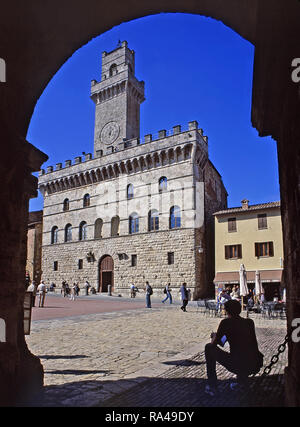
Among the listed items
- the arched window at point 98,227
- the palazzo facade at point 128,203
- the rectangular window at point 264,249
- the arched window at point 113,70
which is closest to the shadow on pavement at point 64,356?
the palazzo facade at point 128,203

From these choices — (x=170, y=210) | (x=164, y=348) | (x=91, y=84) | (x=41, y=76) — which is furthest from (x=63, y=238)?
(x=41, y=76)

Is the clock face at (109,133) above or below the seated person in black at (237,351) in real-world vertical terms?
above

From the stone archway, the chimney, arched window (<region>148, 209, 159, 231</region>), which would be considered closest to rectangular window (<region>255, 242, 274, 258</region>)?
the chimney

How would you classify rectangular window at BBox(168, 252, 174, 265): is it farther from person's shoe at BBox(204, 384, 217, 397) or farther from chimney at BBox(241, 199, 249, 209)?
person's shoe at BBox(204, 384, 217, 397)

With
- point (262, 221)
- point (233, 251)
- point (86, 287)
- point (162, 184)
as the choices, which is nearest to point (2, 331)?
point (262, 221)

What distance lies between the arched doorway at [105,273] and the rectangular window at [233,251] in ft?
36.0

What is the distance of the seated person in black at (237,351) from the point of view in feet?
13.3

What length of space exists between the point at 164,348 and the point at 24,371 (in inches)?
153

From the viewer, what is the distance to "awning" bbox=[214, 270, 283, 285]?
992 inches

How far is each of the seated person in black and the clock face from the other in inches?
1359

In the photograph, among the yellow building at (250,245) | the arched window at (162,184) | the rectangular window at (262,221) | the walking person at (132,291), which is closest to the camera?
the yellow building at (250,245)

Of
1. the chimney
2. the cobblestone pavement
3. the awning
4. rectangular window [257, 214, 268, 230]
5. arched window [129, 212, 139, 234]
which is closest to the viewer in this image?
the cobblestone pavement

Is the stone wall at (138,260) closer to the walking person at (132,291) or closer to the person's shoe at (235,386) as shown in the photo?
the walking person at (132,291)

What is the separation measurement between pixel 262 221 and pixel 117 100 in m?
21.4
